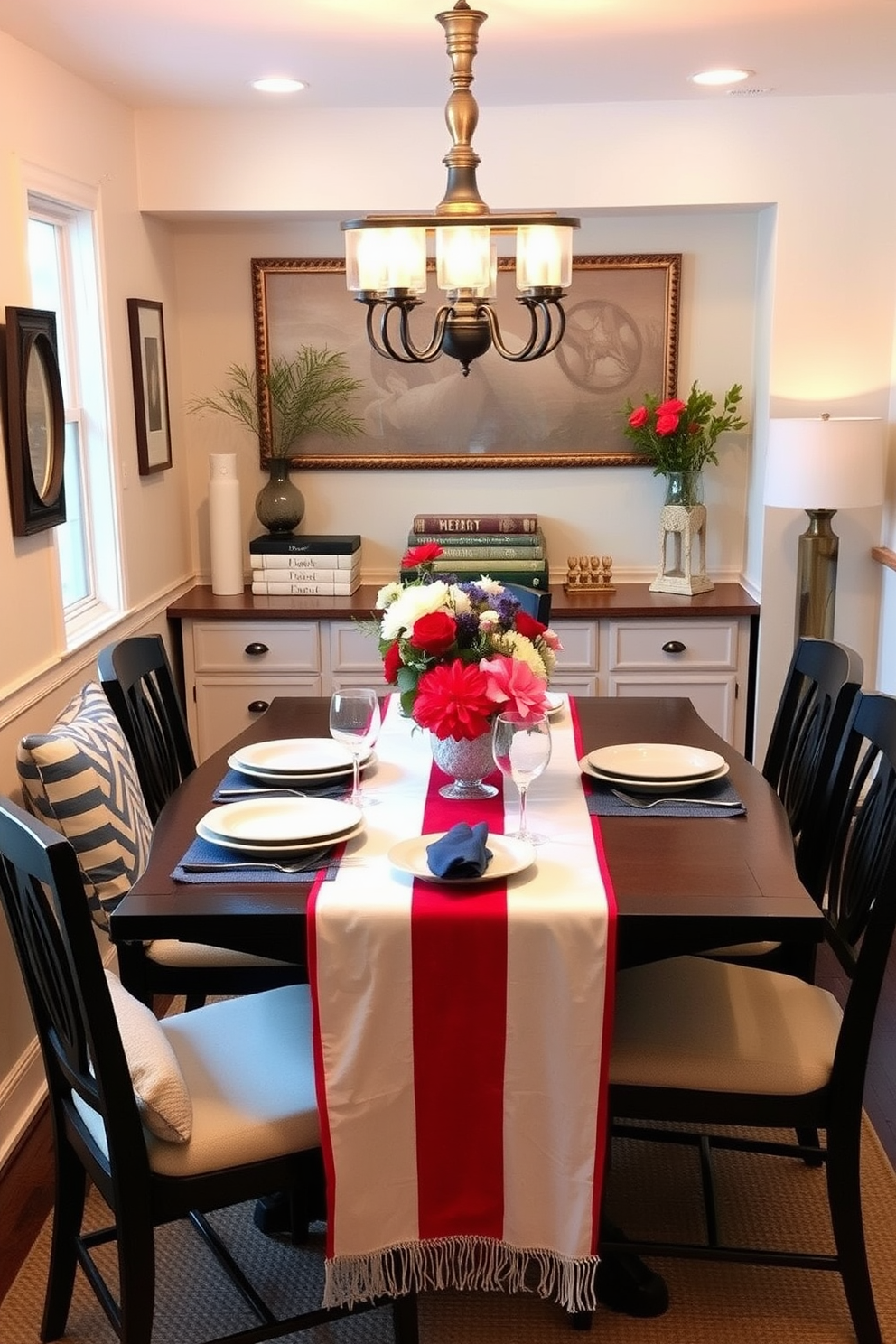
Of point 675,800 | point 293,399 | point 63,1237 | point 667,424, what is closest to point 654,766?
point 675,800

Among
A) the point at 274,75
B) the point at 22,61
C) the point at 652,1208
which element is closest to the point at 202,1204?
the point at 652,1208

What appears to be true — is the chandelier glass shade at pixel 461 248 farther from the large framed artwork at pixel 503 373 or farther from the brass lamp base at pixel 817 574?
the large framed artwork at pixel 503 373

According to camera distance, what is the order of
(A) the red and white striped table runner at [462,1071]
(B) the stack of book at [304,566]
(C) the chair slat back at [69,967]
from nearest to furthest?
(C) the chair slat back at [69,967] < (A) the red and white striped table runner at [462,1071] < (B) the stack of book at [304,566]

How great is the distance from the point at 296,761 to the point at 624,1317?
114 cm

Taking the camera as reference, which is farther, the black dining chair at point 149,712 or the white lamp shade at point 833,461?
the white lamp shade at point 833,461

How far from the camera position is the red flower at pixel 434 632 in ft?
7.54

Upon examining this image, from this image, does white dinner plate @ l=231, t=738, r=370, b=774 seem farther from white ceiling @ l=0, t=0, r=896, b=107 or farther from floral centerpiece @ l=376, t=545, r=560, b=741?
white ceiling @ l=0, t=0, r=896, b=107

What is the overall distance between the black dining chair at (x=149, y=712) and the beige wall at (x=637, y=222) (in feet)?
2.84

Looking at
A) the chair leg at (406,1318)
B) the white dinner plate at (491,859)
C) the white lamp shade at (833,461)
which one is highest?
the white lamp shade at (833,461)

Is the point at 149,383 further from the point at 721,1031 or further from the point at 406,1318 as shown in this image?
the point at 406,1318

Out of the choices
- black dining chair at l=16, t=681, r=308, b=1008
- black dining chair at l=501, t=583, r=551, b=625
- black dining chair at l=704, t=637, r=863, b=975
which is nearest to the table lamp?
black dining chair at l=501, t=583, r=551, b=625

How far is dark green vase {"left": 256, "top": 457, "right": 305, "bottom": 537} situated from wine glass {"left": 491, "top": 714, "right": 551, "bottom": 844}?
251 cm

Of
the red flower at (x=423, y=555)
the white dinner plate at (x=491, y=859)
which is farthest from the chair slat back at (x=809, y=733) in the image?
the red flower at (x=423, y=555)

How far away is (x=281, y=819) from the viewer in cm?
227
